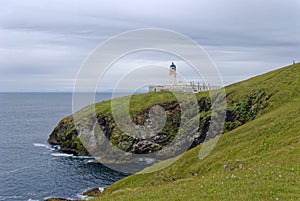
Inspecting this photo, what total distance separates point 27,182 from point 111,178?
73.3 feet

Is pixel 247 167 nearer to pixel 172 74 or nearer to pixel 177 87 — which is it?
pixel 177 87

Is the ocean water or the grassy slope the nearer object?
the grassy slope

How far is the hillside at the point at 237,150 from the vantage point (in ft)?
82.5

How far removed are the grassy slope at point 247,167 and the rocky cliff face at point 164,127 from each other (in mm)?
7359

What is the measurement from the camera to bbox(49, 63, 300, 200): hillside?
2513cm

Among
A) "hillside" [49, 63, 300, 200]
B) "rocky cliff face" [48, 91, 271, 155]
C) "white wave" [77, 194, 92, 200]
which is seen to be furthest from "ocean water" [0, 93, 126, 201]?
"hillside" [49, 63, 300, 200]

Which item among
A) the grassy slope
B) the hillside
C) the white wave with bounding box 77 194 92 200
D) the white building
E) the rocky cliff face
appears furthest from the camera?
the white building

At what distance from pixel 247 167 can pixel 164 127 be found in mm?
103763

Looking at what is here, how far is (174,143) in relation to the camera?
131625 mm

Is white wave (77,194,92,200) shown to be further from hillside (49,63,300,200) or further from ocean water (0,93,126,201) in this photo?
hillside (49,63,300,200)

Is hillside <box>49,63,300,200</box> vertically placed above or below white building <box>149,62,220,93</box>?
below

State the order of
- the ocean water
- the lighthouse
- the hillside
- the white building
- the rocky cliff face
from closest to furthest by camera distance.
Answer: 1. the hillside
2. the ocean water
3. the rocky cliff face
4. the white building
5. the lighthouse

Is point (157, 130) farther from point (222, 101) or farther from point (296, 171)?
point (296, 171)

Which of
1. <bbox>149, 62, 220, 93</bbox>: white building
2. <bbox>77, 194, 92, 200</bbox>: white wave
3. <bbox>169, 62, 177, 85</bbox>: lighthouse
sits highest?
<bbox>169, 62, 177, 85</bbox>: lighthouse
